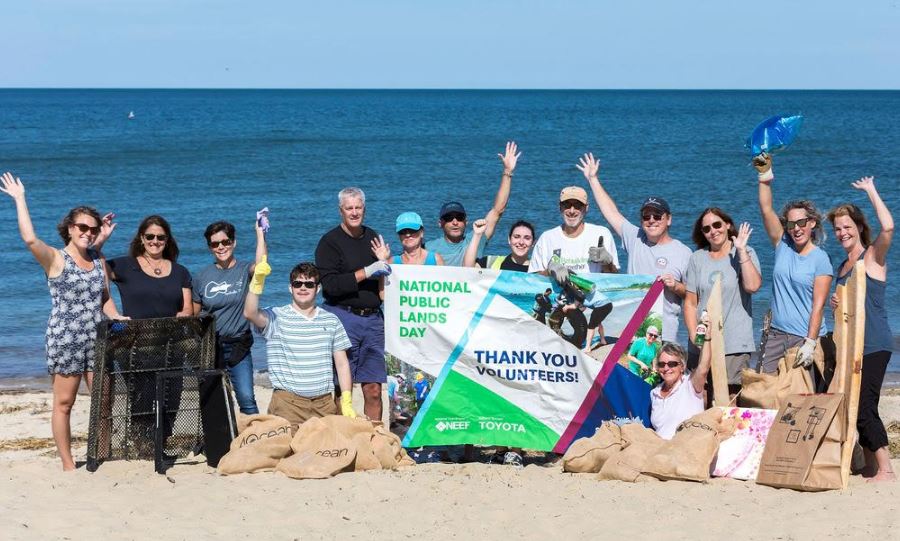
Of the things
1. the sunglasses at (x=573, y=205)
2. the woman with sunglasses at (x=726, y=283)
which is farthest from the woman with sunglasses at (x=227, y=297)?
the woman with sunglasses at (x=726, y=283)

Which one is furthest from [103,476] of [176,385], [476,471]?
[476,471]

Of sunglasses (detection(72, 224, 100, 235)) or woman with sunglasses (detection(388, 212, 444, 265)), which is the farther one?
woman with sunglasses (detection(388, 212, 444, 265))

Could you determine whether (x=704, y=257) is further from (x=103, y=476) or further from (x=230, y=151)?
(x=230, y=151)

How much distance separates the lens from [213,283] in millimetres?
8352

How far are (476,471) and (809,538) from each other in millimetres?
2405

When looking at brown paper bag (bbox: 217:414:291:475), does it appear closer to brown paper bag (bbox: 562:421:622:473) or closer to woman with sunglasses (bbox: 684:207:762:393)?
brown paper bag (bbox: 562:421:622:473)

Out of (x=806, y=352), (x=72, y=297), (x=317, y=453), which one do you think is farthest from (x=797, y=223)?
(x=72, y=297)

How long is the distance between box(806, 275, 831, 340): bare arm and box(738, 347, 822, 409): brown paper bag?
0.18 metres

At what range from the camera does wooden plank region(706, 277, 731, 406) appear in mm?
7801

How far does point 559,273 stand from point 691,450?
1523mm

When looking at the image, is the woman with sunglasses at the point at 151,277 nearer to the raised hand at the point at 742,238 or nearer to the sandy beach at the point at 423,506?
the sandy beach at the point at 423,506

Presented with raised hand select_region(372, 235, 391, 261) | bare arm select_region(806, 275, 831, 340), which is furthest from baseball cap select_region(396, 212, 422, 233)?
bare arm select_region(806, 275, 831, 340)

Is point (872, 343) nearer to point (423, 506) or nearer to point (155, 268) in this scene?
point (423, 506)

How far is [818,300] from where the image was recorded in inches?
302
